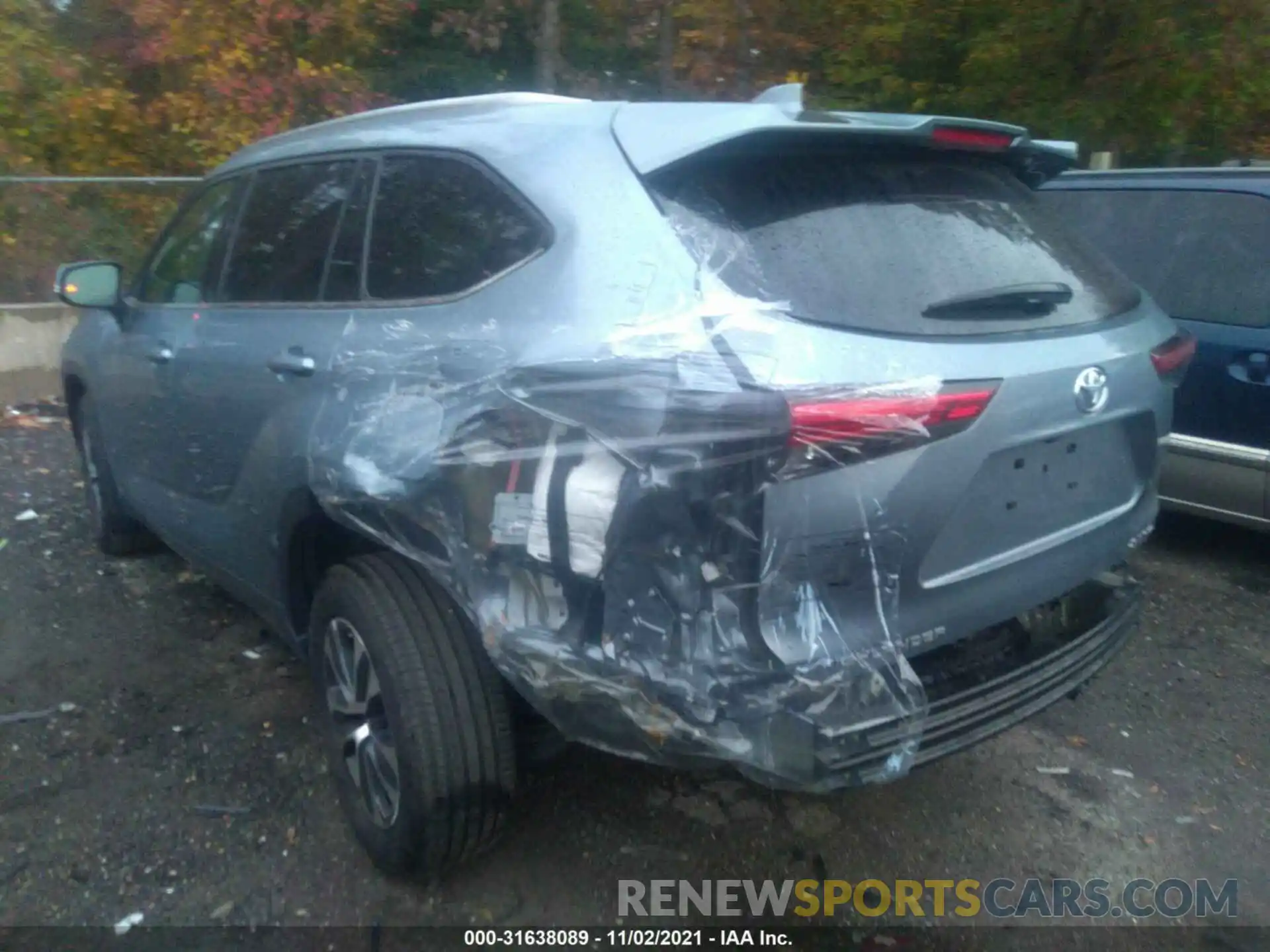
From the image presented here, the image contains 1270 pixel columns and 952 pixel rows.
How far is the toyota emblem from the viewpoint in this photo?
2.62m

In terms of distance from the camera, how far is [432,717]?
2699mm

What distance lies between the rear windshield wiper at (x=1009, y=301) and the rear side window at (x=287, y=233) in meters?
1.81

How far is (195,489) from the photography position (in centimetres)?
388

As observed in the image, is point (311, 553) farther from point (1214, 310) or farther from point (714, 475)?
point (1214, 310)

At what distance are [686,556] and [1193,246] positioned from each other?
3911 mm

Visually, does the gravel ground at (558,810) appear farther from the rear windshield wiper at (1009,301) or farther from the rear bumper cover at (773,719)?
the rear windshield wiper at (1009,301)

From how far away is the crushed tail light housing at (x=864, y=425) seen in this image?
84.7 inches

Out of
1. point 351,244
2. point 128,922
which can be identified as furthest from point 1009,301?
point 128,922

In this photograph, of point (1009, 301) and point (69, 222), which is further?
point (69, 222)

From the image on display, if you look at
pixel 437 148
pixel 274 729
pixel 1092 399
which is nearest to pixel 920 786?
pixel 1092 399

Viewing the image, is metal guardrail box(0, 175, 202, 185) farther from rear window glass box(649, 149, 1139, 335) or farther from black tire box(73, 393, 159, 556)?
rear window glass box(649, 149, 1139, 335)

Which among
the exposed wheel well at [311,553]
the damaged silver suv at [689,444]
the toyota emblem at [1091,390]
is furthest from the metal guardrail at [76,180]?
the toyota emblem at [1091,390]

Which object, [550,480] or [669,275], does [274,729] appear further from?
[669,275]

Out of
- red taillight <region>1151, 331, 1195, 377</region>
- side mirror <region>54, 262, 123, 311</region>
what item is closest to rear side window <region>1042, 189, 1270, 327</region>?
red taillight <region>1151, 331, 1195, 377</region>
